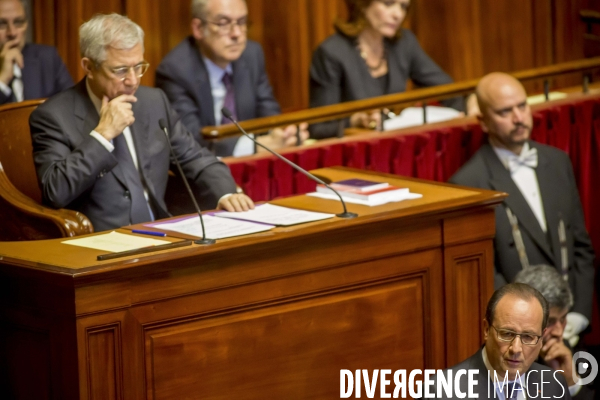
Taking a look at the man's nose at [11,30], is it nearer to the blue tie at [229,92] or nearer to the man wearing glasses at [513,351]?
the blue tie at [229,92]

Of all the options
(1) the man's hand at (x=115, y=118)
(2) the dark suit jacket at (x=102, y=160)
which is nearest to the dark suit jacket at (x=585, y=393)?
(2) the dark suit jacket at (x=102, y=160)

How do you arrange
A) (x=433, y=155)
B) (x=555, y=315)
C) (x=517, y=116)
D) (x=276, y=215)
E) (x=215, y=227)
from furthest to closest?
(x=433, y=155) → (x=517, y=116) → (x=555, y=315) → (x=276, y=215) → (x=215, y=227)

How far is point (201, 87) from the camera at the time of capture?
15.0ft

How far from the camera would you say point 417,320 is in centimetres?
341

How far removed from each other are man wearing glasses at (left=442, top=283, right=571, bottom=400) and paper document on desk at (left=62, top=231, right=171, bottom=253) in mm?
874

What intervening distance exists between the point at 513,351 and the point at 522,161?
1.71 meters

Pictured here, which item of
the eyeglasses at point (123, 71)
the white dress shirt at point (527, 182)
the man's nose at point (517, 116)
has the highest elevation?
the eyeglasses at point (123, 71)

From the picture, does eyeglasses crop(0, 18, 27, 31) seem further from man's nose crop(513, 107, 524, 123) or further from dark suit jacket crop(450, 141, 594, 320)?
man's nose crop(513, 107, 524, 123)

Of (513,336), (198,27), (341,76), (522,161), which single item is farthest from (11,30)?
(513,336)

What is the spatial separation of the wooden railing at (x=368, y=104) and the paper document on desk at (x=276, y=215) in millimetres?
687

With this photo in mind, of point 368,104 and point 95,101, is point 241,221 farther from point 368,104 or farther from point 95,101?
point 368,104

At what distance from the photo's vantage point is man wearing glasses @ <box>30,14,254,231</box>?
340cm

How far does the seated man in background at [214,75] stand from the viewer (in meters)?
4.44

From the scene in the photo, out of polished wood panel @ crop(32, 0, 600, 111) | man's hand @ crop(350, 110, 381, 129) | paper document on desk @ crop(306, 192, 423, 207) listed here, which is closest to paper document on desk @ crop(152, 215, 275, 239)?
paper document on desk @ crop(306, 192, 423, 207)
